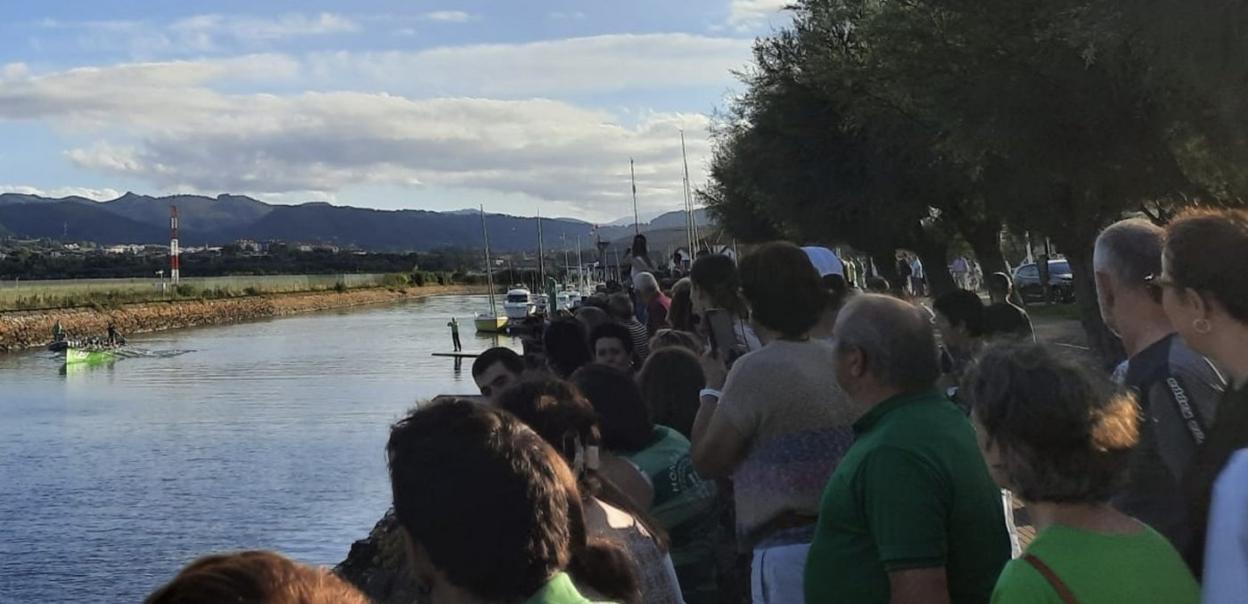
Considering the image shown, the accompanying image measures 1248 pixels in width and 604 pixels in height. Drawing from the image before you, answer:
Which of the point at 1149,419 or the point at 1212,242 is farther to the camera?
the point at 1149,419

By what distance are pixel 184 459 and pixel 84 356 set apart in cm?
3038

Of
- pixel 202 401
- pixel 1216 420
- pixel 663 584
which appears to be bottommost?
pixel 202 401

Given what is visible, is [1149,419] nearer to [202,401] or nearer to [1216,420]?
[1216,420]

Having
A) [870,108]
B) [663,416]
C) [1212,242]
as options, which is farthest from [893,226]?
[1212,242]

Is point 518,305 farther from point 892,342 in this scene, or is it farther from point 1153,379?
point 1153,379

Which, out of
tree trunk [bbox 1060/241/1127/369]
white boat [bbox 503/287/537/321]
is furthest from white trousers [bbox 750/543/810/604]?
white boat [bbox 503/287/537/321]

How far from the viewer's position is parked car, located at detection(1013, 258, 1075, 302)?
40156 mm

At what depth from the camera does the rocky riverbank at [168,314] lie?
2756 inches

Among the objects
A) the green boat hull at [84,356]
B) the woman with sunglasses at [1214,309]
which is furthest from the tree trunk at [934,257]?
the green boat hull at [84,356]

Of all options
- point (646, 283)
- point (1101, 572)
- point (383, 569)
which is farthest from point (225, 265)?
point (1101, 572)

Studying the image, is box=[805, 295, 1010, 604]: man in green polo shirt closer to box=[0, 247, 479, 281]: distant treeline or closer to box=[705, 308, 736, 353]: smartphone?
box=[705, 308, 736, 353]: smartphone

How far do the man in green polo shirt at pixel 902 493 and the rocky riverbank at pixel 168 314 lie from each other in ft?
232

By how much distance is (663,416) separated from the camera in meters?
5.43

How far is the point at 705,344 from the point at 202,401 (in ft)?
122
